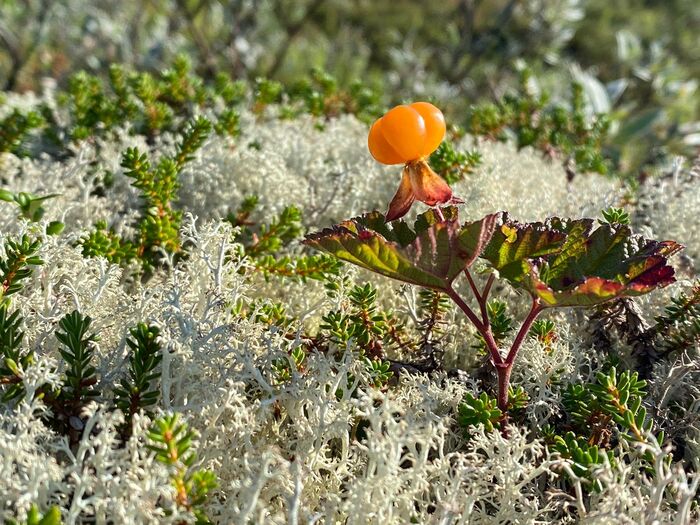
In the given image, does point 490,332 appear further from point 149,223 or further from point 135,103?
point 135,103

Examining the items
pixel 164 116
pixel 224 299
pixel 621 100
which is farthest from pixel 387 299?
pixel 621 100

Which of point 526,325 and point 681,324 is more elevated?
point 681,324

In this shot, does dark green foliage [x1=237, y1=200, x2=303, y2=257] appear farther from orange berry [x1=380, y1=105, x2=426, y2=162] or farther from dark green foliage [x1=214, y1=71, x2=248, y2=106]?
dark green foliage [x1=214, y1=71, x2=248, y2=106]

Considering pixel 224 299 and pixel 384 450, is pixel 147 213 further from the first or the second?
pixel 384 450

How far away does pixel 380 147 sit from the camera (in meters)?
1.08

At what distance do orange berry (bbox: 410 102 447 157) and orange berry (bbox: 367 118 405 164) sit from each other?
44 millimetres

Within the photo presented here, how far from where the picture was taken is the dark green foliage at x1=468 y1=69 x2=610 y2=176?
2311 millimetres

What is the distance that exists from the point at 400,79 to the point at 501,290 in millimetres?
2695

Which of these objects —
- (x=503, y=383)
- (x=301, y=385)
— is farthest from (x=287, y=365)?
(x=503, y=383)

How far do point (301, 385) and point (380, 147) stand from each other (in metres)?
0.39

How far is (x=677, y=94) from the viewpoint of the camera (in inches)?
146

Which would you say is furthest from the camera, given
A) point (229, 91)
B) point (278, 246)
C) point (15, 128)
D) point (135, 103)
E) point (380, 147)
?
point (229, 91)

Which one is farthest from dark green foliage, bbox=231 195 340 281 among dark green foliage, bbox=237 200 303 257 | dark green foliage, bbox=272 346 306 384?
dark green foliage, bbox=272 346 306 384

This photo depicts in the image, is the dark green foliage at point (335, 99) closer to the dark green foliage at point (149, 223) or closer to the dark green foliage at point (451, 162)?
the dark green foliage at point (451, 162)
